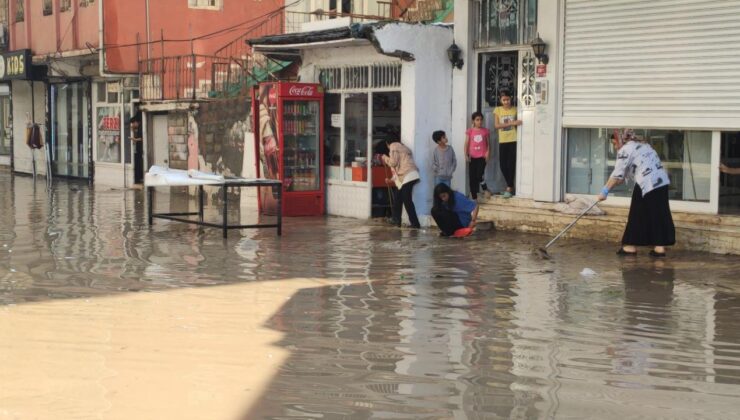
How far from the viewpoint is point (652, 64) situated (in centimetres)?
1423

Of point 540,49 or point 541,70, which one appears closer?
point 540,49

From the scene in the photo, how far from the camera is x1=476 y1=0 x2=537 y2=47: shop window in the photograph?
1602 cm

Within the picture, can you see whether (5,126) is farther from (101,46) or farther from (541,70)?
(541,70)

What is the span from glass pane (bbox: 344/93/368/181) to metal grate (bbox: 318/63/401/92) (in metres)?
0.22

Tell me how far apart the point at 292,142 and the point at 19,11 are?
668 inches

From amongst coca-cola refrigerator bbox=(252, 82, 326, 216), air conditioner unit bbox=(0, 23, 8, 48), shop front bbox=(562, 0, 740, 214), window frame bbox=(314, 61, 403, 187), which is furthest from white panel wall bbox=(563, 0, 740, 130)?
air conditioner unit bbox=(0, 23, 8, 48)

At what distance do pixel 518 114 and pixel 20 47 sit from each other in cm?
2085

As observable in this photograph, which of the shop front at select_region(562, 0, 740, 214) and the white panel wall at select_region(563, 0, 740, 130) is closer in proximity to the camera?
the white panel wall at select_region(563, 0, 740, 130)

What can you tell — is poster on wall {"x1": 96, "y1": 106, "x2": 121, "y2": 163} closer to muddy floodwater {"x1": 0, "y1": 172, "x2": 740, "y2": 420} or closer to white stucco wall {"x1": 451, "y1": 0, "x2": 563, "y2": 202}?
muddy floodwater {"x1": 0, "y1": 172, "x2": 740, "y2": 420}

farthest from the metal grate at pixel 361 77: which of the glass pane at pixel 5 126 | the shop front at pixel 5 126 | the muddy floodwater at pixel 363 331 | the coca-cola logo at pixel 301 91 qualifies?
the glass pane at pixel 5 126

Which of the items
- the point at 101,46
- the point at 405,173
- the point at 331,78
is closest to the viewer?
the point at 405,173

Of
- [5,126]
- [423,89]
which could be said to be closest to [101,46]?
[423,89]

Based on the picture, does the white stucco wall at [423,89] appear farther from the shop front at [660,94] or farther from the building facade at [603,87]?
the shop front at [660,94]

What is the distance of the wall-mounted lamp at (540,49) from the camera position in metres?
15.4
